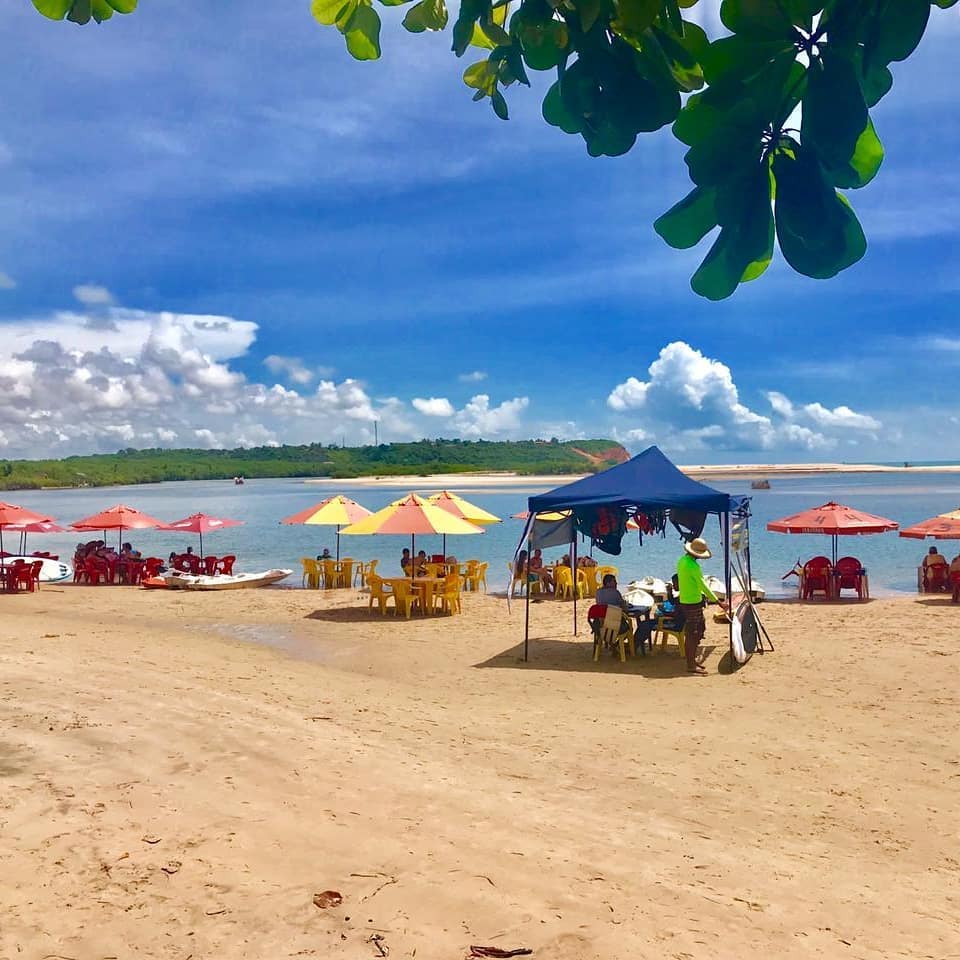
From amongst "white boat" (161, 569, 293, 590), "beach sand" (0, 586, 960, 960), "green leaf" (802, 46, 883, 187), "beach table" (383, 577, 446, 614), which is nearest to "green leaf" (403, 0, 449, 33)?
"green leaf" (802, 46, 883, 187)

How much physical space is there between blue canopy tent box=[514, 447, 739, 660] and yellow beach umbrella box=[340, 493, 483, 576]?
13.3 ft

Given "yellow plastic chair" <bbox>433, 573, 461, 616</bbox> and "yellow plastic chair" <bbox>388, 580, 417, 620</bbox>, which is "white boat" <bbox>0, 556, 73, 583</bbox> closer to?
"yellow plastic chair" <bbox>388, 580, 417, 620</bbox>

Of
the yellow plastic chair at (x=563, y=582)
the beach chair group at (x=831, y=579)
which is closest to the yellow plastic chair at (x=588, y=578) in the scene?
the yellow plastic chair at (x=563, y=582)

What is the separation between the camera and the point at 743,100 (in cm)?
100

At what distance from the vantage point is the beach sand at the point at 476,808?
11.9 ft

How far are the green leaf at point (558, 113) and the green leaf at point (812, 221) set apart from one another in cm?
28

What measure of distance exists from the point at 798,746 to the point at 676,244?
6.87m

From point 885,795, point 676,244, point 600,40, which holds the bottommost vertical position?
point 885,795

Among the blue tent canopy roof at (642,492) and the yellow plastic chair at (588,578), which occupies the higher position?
the blue tent canopy roof at (642,492)

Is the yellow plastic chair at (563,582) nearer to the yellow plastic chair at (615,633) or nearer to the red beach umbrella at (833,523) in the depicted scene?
the red beach umbrella at (833,523)

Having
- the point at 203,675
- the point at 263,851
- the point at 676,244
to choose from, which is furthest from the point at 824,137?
the point at 203,675

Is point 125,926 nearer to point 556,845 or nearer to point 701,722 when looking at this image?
point 556,845

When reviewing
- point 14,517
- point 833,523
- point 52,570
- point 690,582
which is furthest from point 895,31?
point 52,570

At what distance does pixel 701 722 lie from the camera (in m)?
7.82
